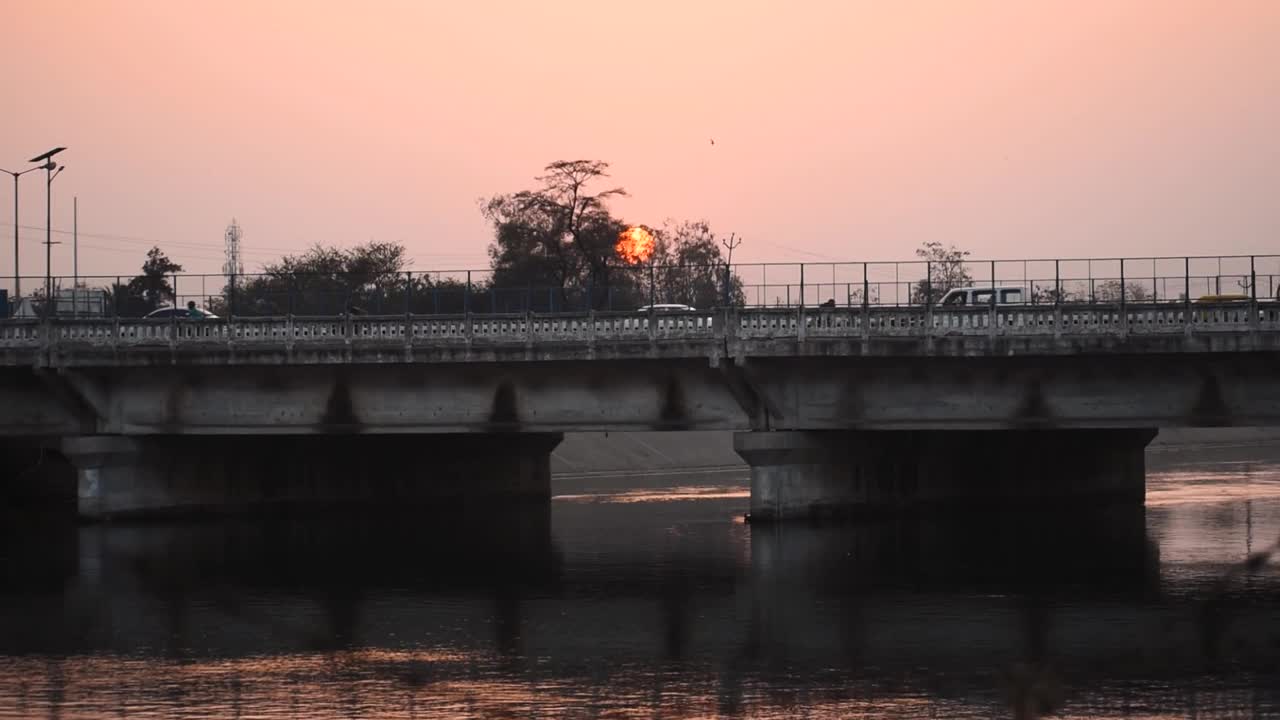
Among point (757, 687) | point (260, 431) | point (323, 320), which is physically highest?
point (323, 320)

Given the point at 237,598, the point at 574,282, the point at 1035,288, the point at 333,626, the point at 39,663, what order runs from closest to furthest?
the point at 39,663, the point at 333,626, the point at 237,598, the point at 1035,288, the point at 574,282

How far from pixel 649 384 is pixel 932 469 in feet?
60.1

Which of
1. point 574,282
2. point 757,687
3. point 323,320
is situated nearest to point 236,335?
point 323,320

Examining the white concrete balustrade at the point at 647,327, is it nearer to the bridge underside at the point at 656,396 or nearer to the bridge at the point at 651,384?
the bridge at the point at 651,384

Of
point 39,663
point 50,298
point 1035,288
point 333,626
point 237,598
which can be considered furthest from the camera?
point 50,298

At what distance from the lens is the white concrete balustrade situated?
52.8 metres

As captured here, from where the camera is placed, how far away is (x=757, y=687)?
30.2 metres

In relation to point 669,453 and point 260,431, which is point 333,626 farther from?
point 669,453

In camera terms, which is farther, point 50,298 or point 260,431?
point 50,298

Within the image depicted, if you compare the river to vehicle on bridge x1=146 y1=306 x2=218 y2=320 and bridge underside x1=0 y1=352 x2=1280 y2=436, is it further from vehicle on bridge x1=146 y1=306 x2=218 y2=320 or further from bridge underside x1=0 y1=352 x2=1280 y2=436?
vehicle on bridge x1=146 y1=306 x2=218 y2=320

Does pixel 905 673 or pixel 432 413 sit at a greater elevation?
pixel 432 413

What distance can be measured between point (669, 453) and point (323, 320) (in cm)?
5083

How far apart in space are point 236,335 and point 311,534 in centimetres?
815

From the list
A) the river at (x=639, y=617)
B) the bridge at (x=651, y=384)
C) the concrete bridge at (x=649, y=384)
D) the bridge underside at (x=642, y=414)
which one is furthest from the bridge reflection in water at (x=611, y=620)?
the concrete bridge at (x=649, y=384)
